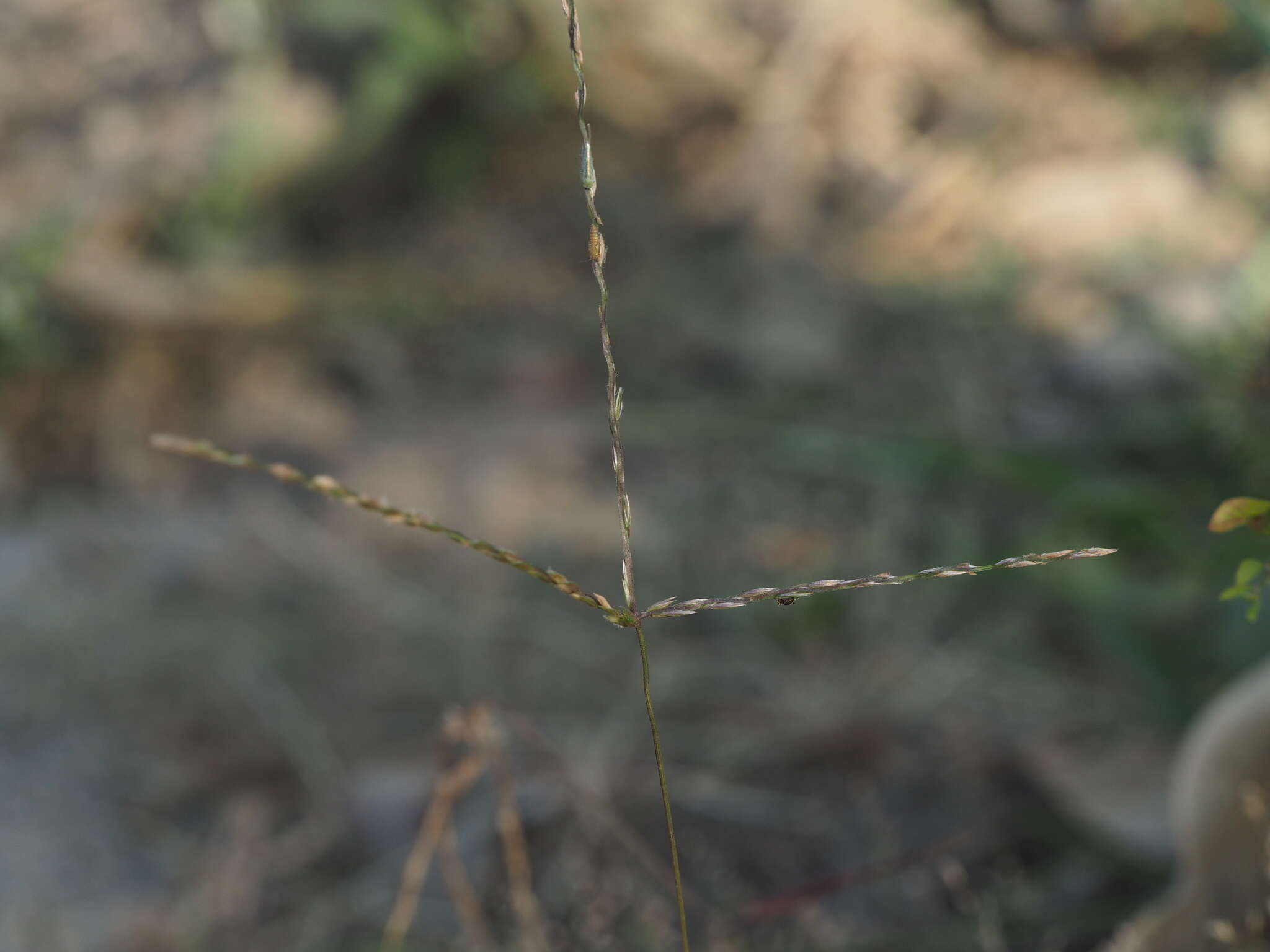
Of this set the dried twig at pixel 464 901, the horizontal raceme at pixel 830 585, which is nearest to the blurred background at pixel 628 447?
the dried twig at pixel 464 901

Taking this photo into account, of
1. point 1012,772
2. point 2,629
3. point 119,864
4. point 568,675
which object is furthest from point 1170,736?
point 2,629

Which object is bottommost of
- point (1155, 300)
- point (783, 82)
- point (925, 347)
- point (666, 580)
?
point (666, 580)

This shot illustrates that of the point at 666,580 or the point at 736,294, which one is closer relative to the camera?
the point at 666,580

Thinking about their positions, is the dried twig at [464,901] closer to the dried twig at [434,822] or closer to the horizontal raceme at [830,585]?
the dried twig at [434,822]

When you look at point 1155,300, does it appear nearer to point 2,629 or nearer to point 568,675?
point 568,675

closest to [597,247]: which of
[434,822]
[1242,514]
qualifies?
[1242,514]

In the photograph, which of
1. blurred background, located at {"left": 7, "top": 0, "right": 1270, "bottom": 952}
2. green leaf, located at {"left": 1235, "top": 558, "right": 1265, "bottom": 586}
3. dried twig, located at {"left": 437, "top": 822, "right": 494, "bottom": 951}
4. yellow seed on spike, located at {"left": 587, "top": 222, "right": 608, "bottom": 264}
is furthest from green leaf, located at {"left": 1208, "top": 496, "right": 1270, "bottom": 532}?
dried twig, located at {"left": 437, "top": 822, "right": 494, "bottom": 951}
